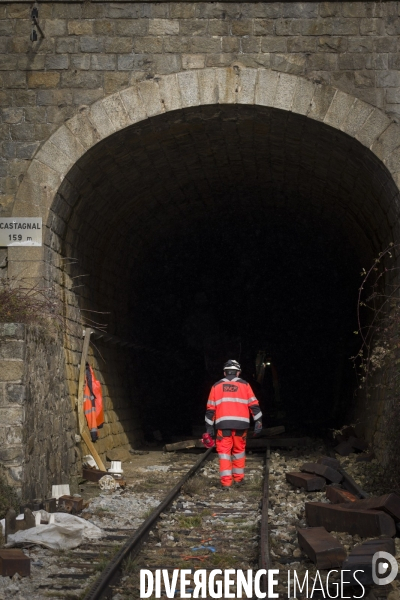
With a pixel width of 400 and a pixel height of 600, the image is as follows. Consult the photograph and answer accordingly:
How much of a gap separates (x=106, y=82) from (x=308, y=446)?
27.9 feet

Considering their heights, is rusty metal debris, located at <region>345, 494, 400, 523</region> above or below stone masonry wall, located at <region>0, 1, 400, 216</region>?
below

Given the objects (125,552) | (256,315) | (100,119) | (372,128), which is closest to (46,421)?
(125,552)

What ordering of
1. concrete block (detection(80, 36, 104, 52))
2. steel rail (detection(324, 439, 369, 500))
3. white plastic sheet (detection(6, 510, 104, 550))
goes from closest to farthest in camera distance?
white plastic sheet (detection(6, 510, 104, 550)) < steel rail (detection(324, 439, 369, 500)) < concrete block (detection(80, 36, 104, 52))

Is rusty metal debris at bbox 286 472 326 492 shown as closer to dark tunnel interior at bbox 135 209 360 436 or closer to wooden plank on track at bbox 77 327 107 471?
wooden plank on track at bbox 77 327 107 471

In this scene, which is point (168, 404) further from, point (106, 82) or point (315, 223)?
point (106, 82)

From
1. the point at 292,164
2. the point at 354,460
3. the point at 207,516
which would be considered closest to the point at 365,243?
the point at 292,164

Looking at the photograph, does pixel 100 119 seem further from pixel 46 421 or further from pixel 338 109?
pixel 46 421

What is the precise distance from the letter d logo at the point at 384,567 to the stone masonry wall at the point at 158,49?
680 centimetres

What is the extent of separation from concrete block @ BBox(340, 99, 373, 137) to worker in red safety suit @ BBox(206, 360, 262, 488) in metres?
3.57

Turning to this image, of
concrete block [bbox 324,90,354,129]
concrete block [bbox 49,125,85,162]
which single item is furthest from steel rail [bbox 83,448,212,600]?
concrete block [bbox 324,90,354,129]

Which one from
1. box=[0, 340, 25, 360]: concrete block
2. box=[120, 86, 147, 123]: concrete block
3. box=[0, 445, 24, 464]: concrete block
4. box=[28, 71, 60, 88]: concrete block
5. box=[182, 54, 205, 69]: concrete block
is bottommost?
box=[0, 445, 24, 464]: concrete block

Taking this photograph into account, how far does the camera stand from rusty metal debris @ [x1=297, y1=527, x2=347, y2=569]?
606cm

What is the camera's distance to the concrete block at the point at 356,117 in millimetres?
10977

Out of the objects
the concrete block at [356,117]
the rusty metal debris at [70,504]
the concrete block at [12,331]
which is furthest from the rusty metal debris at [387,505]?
the concrete block at [356,117]
